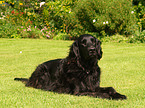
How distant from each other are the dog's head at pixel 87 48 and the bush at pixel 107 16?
12.9m

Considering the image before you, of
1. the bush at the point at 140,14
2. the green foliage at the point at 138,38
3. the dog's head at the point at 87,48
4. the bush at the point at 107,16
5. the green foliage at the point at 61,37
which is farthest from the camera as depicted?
the bush at the point at 140,14

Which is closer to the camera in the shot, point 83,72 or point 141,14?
point 83,72

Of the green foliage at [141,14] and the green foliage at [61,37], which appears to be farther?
the green foliage at [141,14]

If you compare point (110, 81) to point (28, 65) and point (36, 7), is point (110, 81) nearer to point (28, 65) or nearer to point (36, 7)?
point (28, 65)

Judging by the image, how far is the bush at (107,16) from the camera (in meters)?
17.7

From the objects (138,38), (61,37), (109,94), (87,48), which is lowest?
(109,94)

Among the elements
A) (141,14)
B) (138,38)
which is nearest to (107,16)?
(138,38)

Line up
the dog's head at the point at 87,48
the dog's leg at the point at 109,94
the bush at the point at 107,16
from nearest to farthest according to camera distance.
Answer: the dog's leg at the point at 109,94 → the dog's head at the point at 87,48 → the bush at the point at 107,16

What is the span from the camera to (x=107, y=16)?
17719mm

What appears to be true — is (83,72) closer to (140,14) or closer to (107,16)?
(107,16)

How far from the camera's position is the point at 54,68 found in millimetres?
5465

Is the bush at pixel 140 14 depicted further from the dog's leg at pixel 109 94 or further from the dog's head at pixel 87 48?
the dog's leg at pixel 109 94

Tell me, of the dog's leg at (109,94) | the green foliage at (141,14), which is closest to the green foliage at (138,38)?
the green foliage at (141,14)

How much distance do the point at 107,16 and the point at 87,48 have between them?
1353 centimetres
